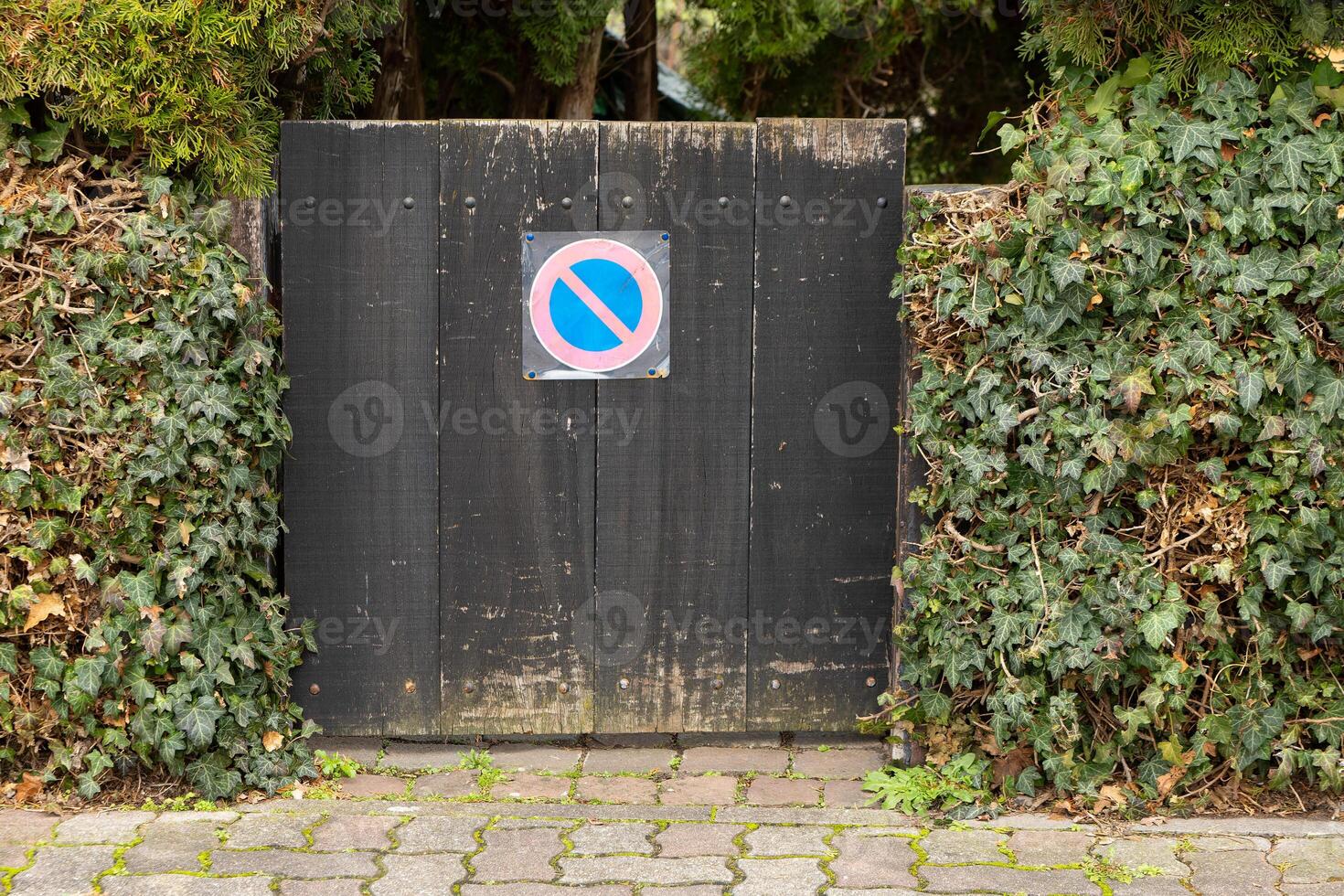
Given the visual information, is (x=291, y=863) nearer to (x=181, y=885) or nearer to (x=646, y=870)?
(x=181, y=885)

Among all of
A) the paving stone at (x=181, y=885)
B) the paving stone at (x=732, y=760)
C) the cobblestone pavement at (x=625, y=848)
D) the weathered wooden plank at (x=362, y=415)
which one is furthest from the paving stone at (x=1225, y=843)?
the paving stone at (x=181, y=885)

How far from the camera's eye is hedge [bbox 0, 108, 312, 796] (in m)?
3.21

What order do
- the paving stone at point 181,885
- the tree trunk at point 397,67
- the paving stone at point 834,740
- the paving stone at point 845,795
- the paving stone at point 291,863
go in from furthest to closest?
the tree trunk at point 397,67 < the paving stone at point 834,740 < the paving stone at point 845,795 < the paving stone at point 291,863 < the paving stone at point 181,885

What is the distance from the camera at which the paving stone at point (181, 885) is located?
9.43 feet

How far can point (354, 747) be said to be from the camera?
12.6ft

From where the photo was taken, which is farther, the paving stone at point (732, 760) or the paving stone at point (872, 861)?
the paving stone at point (732, 760)

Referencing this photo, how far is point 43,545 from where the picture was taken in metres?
3.21

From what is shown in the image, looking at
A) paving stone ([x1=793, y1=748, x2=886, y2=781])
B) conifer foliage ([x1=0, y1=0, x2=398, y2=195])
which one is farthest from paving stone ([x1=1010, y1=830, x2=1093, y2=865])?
conifer foliage ([x1=0, y1=0, x2=398, y2=195])

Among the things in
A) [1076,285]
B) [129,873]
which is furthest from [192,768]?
[1076,285]

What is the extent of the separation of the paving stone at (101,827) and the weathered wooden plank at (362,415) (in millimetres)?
637

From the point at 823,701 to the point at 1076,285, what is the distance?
59.4 inches

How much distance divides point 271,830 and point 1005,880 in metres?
1.90

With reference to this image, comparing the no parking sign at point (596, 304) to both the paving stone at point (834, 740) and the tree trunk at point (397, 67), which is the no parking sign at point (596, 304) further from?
the paving stone at point (834, 740)

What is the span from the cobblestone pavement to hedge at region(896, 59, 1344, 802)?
260 millimetres
